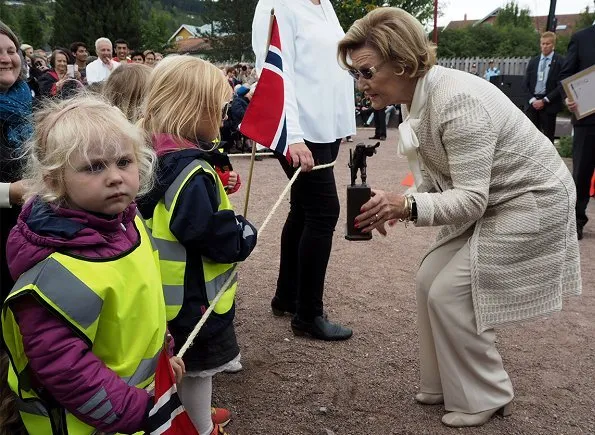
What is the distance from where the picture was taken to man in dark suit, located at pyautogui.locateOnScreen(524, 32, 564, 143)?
→ 8.93m

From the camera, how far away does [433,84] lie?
2.50 meters

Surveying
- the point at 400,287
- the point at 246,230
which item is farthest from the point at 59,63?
the point at 246,230

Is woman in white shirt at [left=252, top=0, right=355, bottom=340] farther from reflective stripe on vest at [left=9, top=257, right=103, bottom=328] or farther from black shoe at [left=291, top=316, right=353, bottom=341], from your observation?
reflective stripe on vest at [left=9, top=257, right=103, bottom=328]

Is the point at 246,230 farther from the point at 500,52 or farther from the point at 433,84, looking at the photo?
the point at 500,52

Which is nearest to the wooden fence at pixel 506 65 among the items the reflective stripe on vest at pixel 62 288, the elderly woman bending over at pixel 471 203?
the elderly woman bending over at pixel 471 203

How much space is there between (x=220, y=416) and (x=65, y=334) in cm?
136

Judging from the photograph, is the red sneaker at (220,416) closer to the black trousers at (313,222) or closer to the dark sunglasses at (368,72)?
the black trousers at (313,222)

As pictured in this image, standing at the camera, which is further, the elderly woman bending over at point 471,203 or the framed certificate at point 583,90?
the framed certificate at point 583,90

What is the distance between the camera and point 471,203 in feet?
7.86

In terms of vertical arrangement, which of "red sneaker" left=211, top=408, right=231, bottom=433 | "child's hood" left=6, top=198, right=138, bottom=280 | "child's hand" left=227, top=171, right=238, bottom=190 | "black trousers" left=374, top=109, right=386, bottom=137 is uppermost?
"child's hood" left=6, top=198, right=138, bottom=280

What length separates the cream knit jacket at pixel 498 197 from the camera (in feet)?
7.84

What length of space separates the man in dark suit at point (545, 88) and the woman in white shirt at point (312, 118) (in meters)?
6.57

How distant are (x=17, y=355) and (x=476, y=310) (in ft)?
5.98

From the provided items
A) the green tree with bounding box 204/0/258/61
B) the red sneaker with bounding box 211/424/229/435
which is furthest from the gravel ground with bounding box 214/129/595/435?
the green tree with bounding box 204/0/258/61
